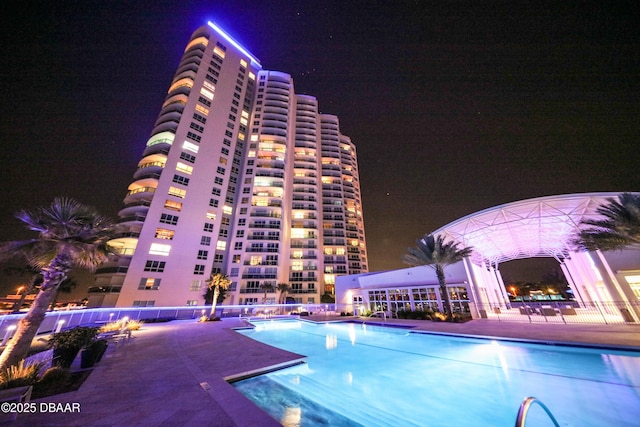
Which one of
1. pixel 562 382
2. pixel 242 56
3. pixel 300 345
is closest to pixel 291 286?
pixel 300 345

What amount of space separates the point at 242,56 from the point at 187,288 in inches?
2437

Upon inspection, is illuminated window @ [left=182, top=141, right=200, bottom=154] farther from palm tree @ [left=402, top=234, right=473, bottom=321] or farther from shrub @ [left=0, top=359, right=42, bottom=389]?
shrub @ [left=0, top=359, right=42, bottom=389]

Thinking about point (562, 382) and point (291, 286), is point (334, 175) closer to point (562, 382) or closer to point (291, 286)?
point (291, 286)

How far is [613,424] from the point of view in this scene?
5.25 metres

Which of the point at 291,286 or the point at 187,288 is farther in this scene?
the point at 291,286

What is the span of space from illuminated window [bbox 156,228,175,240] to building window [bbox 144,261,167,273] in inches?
166

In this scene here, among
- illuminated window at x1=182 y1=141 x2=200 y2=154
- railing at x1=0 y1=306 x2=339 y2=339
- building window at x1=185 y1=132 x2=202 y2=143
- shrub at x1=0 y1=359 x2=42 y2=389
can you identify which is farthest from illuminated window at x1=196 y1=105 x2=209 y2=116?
shrub at x1=0 y1=359 x2=42 y2=389

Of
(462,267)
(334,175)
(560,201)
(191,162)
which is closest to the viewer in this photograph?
(560,201)

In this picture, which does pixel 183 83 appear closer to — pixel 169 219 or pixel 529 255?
pixel 169 219

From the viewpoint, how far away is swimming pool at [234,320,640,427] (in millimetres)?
5535

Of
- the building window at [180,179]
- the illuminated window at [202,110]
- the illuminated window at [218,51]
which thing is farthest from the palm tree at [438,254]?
the illuminated window at [218,51]

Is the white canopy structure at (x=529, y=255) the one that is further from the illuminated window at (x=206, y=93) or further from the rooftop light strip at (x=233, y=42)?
the rooftop light strip at (x=233, y=42)

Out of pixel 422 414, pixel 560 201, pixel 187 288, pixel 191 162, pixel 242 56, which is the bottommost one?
pixel 422 414

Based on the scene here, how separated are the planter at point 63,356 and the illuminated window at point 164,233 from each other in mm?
35206
